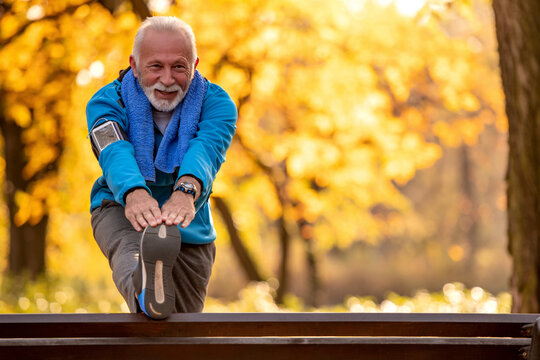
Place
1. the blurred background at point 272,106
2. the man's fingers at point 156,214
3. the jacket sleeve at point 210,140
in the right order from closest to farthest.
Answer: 1. the man's fingers at point 156,214
2. the jacket sleeve at point 210,140
3. the blurred background at point 272,106

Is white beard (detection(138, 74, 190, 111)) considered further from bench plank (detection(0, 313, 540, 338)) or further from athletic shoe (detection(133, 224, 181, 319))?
bench plank (detection(0, 313, 540, 338))

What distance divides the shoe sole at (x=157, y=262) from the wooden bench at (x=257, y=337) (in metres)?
0.08

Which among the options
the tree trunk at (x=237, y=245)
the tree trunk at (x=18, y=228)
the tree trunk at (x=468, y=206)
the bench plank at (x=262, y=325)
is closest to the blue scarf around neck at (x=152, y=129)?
the bench plank at (x=262, y=325)

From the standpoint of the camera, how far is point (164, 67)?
2881mm

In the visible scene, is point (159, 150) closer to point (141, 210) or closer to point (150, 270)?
point (141, 210)

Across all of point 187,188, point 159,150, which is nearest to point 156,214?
point 187,188

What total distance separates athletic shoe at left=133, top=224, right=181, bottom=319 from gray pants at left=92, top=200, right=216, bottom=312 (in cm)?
16

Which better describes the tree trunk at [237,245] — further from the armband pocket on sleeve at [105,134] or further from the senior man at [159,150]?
the armband pocket on sleeve at [105,134]

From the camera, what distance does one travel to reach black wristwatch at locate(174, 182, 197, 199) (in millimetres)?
2665

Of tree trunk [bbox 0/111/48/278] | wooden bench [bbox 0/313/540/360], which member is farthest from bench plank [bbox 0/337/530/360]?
tree trunk [bbox 0/111/48/278]

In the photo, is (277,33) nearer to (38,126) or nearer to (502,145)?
(38,126)

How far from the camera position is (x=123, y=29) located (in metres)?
7.62

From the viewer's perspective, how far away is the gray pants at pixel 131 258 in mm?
2711

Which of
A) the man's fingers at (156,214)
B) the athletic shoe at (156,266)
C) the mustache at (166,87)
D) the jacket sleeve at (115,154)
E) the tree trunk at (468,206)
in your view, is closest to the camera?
the athletic shoe at (156,266)
